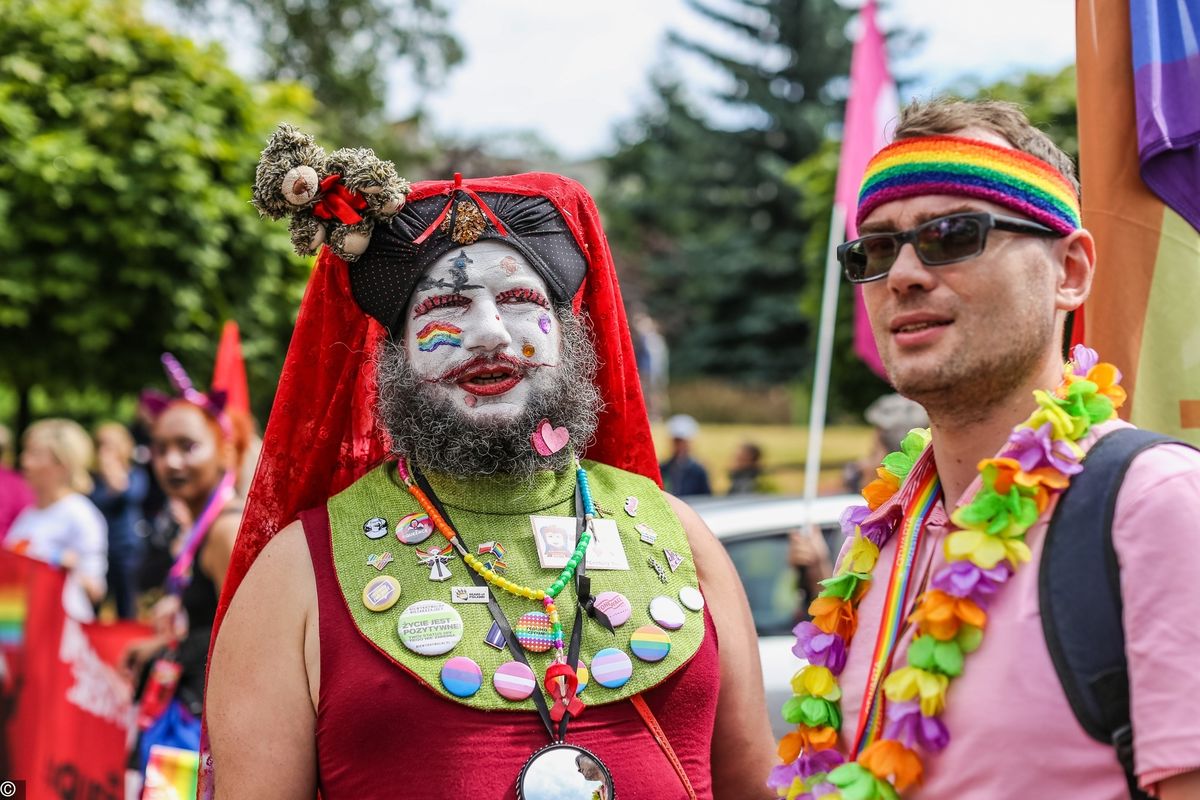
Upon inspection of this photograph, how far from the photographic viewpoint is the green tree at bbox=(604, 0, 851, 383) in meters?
25.2

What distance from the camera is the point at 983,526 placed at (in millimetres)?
1833

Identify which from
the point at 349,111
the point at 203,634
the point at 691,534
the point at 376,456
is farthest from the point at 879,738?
the point at 349,111

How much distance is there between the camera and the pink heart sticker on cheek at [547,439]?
8.75ft

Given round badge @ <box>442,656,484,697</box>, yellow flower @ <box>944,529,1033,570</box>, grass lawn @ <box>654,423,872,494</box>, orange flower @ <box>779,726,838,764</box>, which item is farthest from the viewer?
grass lawn @ <box>654,423,872,494</box>

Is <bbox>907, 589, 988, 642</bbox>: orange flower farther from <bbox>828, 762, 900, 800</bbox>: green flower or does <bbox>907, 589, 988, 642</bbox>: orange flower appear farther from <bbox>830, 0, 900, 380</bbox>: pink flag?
<bbox>830, 0, 900, 380</bbox>: pink flag

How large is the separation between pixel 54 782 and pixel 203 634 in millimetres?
659

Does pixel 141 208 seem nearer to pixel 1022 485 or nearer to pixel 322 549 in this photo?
pixel 322 549

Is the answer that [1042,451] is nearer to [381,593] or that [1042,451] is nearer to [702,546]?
[702,546]

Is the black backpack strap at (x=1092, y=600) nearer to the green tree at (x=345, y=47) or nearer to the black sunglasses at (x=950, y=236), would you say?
the black sunglasses at (x=950, y=236)

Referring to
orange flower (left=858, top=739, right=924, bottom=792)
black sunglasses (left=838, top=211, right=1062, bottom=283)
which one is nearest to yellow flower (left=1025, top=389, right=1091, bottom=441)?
black sunglasses (left=838, top=211, right=1062, bottom=283)

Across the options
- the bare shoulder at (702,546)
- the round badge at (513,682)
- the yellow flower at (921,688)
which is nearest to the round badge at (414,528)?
the round badge at (513,682)

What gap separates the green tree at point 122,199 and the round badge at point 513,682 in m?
5.58

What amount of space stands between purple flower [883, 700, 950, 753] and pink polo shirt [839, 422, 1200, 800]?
0.05 ft

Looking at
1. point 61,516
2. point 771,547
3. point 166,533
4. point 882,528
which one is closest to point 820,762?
point 882,528
